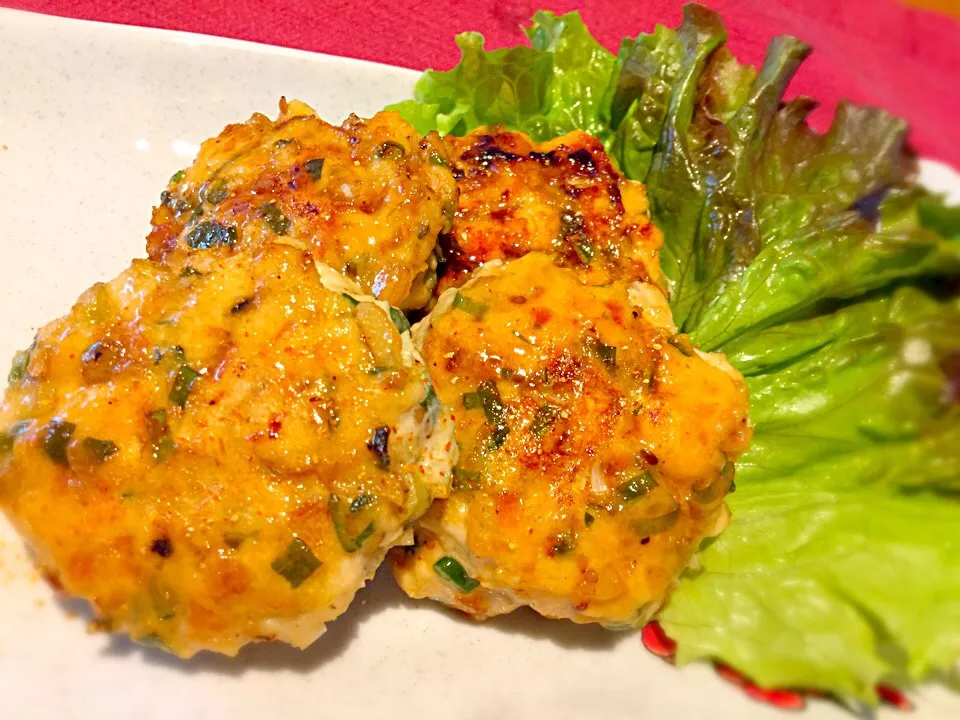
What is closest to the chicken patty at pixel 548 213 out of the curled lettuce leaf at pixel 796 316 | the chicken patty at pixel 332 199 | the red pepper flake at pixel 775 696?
the chicken patty at pixel 332 199

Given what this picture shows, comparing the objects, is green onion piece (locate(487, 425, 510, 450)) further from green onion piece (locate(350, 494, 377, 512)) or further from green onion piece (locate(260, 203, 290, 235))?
green onion piece (locate(260, 203, 290, 235))

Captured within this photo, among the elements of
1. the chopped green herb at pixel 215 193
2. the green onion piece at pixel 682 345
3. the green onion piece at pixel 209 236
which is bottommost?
the green onion piece at pixel 682 345

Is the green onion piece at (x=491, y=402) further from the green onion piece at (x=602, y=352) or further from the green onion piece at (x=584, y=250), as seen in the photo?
the green onion piece at (x=584, y=250)

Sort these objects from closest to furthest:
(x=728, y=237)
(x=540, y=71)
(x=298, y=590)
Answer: (x=298, y=590) → (x=728, y=237) → (x=540, y=71)

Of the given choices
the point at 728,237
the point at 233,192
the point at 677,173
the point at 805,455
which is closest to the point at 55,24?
the point at 233,192

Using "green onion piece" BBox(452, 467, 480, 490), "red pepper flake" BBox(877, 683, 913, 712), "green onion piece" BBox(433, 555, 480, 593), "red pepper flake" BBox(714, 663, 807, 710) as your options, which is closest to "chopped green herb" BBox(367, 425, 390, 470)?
"green onion piece" BBox(452, 467, 480, 490)

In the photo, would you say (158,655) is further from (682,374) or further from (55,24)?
(55,24)

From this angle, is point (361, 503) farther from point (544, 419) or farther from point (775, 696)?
point (775, 696)

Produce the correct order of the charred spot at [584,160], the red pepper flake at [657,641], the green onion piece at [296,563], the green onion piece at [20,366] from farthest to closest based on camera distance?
the charred spot at [584,160] → the red pepper flake at [657,641] → the green onion piece at [20,366] → the green onion piece at [296,563]
